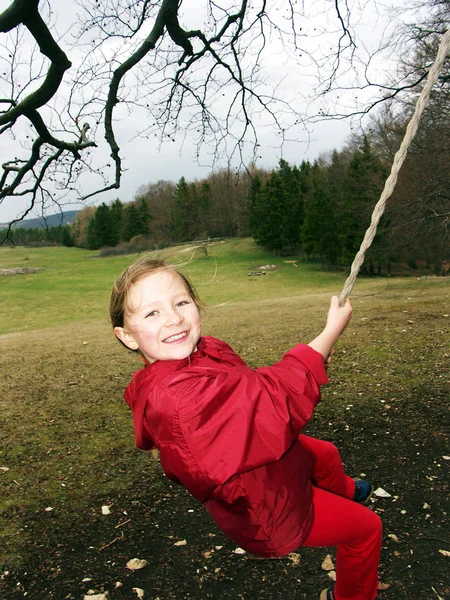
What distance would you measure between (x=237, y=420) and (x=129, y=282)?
2.33 feet

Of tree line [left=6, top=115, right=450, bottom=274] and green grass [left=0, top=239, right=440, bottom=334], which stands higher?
tree line [left=6, top=115, right=450, bottom=274]

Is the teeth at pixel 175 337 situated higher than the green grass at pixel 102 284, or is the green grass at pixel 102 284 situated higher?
the teeth at pixel 175 337

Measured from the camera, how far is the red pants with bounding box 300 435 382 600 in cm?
180

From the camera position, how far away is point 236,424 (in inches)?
60.4

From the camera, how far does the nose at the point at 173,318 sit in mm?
1808

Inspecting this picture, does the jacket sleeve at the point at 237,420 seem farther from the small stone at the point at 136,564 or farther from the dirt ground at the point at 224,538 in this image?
the small stone at the point at 136,564

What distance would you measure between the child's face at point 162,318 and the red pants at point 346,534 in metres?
0.72

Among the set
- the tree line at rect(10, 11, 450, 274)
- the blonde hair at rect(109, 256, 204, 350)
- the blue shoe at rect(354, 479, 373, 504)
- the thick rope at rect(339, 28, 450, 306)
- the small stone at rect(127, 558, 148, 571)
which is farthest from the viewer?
the tree line at rect(10, 11, 450, 274)

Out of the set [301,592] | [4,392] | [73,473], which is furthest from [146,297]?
[4,392]

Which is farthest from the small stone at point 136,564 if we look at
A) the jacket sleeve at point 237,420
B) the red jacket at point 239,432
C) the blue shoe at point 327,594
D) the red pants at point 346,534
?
the jacket sleeve at point 237,420

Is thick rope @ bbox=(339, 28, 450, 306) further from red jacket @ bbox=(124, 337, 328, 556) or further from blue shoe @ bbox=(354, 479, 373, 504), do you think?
blue shoe @ bbox=(354, 479, 373, 504)

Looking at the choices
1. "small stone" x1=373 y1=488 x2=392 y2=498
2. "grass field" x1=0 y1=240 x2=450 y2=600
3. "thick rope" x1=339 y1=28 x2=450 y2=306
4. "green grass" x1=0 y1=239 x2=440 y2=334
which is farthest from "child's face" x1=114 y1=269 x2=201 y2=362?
"green grass" x1=0 y1=239 x2=440 y2=334

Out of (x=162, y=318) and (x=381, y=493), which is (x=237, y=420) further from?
(x=381, y=493)

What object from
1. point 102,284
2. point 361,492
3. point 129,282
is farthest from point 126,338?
point 102,284
